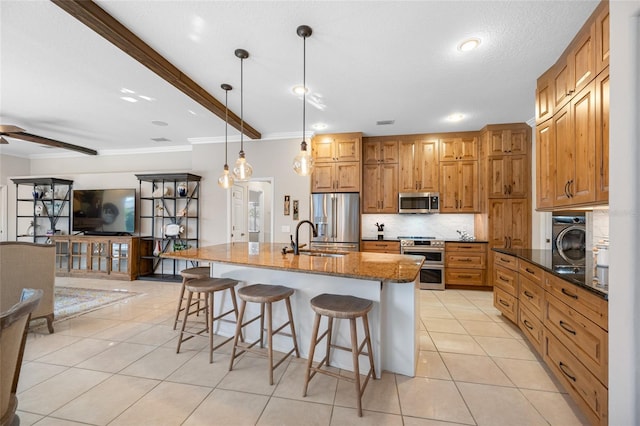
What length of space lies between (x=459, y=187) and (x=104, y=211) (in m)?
7.02

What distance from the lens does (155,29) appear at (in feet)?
6.96

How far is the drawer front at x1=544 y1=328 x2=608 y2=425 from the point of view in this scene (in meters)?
1.42

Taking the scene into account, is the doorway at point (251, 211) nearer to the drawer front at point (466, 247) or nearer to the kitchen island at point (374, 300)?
the kitchen island at point (374, 300)

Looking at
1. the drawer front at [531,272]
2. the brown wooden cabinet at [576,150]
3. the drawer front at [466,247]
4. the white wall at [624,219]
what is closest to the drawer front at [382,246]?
the drawer front at [466,247]

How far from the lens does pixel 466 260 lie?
4.44m

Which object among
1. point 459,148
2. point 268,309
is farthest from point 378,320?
point 459,148

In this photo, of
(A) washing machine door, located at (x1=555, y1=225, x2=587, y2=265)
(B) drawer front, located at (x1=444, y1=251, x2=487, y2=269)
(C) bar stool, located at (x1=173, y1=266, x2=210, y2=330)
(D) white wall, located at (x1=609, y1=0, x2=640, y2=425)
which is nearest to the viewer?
(D) white wall, located at (x1=609, y1=0, x2=640, y2=425)

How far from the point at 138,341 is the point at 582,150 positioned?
424cm

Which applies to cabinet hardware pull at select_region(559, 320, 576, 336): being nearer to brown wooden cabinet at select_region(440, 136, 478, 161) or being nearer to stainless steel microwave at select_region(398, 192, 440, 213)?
stainless steel microwave at select_region(398, 192, 440, 213)

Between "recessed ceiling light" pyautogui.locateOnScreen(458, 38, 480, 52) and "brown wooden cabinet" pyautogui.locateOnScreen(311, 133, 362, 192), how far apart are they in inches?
95.3

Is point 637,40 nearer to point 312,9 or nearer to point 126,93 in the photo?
point 312,9

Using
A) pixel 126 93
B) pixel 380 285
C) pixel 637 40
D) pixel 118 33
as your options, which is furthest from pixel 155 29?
pixel 637 40

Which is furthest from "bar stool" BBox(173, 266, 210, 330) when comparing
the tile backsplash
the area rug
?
the tile backsplash

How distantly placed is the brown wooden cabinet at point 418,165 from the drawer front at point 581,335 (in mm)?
2922
